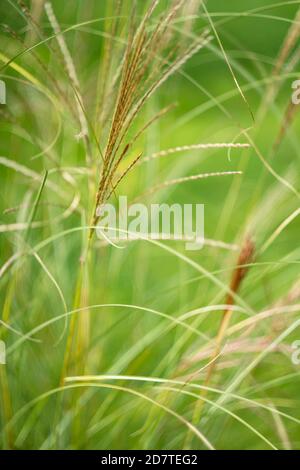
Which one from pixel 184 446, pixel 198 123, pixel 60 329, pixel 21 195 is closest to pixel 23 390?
pixel 60 329

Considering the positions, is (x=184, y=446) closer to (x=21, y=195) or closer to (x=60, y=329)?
(x=60, y=329)

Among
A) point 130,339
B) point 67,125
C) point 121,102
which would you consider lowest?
point 130,339

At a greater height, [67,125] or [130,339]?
[67,125]

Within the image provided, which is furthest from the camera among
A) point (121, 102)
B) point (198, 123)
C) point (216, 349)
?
point (198, 123)

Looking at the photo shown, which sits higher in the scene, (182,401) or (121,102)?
(121,102)

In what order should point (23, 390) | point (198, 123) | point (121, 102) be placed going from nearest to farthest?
1. point (121, 102)
2. point (23, 390)
3. point (198, 123)

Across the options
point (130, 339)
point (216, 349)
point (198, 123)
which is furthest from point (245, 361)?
point (198, 123)

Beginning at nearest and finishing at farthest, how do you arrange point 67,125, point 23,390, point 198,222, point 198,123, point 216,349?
point 216,349
point 23,390
point 67,125
point 198,222
point 198,123

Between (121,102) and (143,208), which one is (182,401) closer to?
(143,208)

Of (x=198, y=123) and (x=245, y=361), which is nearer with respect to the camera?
(x=245, y=361)
